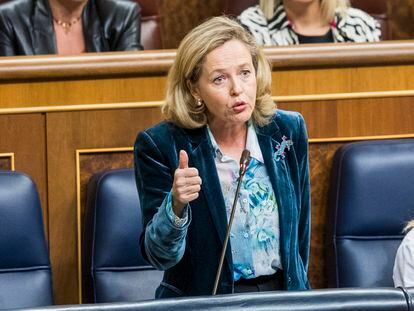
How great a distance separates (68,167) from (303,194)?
0.51 m

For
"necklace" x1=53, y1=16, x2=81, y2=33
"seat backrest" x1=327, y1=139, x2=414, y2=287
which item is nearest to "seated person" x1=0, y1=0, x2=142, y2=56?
"necklace" x1=53, y1=16, x2=81, y2=33

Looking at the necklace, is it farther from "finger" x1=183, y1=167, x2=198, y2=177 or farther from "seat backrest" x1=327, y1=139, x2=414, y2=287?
"finger" x1=183, y1=167, x2=198, y2=177

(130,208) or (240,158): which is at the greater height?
(240,158)

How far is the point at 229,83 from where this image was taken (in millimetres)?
1214

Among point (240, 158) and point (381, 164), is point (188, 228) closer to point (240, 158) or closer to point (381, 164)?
point (240, 158)

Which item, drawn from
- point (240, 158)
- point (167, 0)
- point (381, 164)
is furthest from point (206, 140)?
point (167, 0)

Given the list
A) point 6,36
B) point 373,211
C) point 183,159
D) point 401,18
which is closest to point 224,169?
point 183,159

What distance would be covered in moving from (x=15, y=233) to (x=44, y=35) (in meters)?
0.54

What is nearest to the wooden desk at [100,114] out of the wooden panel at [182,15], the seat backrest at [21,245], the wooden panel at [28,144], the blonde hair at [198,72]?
the wooden panel at [28,144]

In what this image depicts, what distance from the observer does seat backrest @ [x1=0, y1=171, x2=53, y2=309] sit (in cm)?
149

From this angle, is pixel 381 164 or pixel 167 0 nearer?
pixel 381 164

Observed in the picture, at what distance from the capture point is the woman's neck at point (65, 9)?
1.95 meters

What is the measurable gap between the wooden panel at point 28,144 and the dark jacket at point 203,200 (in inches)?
17.9

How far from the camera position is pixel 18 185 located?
1502 millimetres
